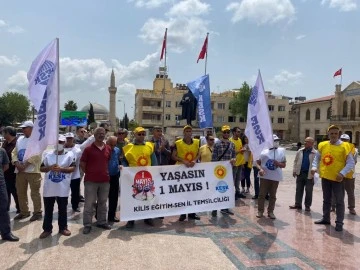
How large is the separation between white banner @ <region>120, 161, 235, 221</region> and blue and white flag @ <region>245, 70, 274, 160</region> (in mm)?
738

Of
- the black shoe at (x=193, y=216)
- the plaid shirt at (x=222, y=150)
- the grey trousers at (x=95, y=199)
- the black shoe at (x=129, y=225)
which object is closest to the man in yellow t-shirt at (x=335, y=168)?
the plaid shirt at (x=222, y=150)

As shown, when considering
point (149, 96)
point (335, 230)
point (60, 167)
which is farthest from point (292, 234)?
point (149, 96)

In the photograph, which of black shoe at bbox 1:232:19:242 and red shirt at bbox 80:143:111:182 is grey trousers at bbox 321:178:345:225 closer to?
red shirt at bbox 80:143:111:182

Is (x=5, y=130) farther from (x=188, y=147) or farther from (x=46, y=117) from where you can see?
(x=188, y=147)

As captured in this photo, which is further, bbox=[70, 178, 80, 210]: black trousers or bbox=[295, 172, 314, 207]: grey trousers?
bbox=[295, 172, 314, 207]: grey trousers

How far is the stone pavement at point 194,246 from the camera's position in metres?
4.62

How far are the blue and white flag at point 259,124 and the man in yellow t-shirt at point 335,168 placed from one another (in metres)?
1.07

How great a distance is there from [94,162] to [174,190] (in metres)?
1.64

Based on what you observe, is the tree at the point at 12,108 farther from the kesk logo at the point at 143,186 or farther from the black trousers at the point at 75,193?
the kesk logo at the point at 143,186

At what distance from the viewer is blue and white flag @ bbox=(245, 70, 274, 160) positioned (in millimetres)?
6641

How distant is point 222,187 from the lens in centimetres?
709

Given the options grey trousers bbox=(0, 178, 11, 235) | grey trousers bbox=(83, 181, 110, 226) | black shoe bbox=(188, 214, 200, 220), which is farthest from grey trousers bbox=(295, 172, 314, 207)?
grey trousers bbox=(0, 178, 11, 235)

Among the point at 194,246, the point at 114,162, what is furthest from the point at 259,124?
the point at 114,162

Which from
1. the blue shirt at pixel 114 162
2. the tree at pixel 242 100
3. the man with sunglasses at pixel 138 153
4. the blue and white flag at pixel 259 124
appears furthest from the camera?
the tree at pixel 242 100
